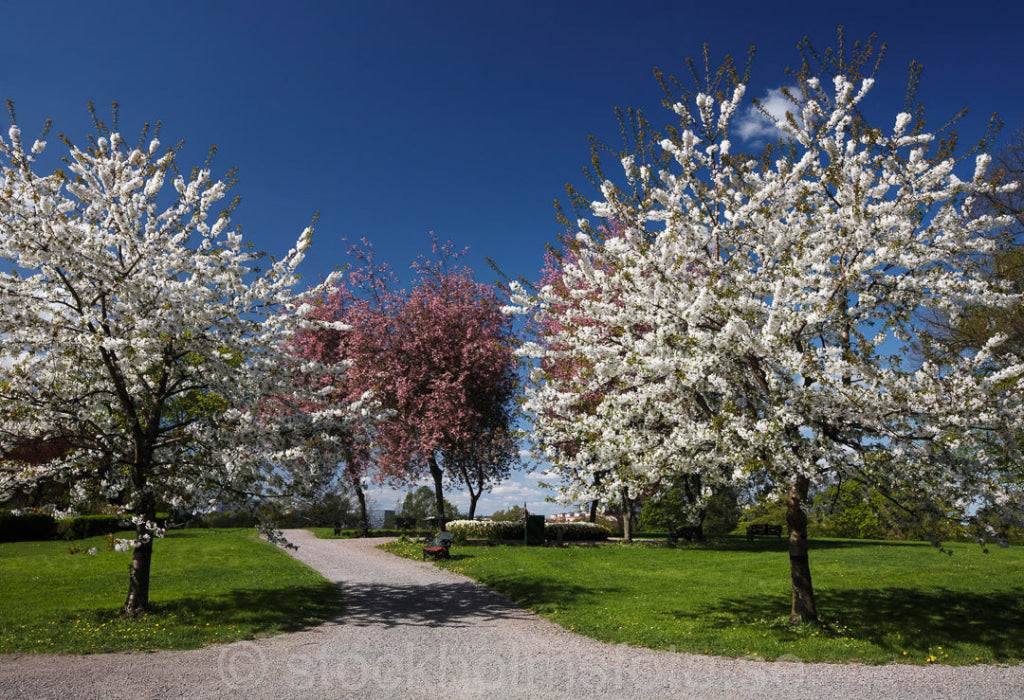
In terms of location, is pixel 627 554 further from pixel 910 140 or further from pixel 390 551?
pixel 910 140

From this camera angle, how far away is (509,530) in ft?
84.7

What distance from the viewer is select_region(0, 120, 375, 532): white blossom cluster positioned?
34.6 feet

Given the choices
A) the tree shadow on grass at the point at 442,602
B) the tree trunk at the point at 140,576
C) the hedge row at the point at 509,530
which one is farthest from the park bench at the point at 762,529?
the tree trunk at the point at 140,576

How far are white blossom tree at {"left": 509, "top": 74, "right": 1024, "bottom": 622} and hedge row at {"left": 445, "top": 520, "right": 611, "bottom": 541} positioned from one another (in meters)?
14.9

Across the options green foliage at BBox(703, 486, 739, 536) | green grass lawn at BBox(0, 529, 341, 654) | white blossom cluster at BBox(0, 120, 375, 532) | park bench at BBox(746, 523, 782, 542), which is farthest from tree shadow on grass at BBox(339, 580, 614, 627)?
green foliage at BBox(703, 486, 739, 536)

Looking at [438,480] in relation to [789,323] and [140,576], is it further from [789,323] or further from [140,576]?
[789,323]

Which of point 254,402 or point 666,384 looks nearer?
point 666,384

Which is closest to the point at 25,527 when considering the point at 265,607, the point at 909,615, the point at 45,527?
the point at 45,527

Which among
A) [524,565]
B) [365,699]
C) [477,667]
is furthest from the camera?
[524,565]

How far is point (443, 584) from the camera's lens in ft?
50.2

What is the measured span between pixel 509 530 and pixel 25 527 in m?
19.5

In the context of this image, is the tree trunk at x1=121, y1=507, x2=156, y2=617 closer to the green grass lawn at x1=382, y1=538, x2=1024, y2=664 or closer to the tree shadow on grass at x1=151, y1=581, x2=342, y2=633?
the tree shadow on grass at x1=151, y1=581, x2=342, y2=633

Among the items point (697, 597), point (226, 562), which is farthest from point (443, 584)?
point (226, 562)

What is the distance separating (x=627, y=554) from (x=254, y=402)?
14.2 meters
